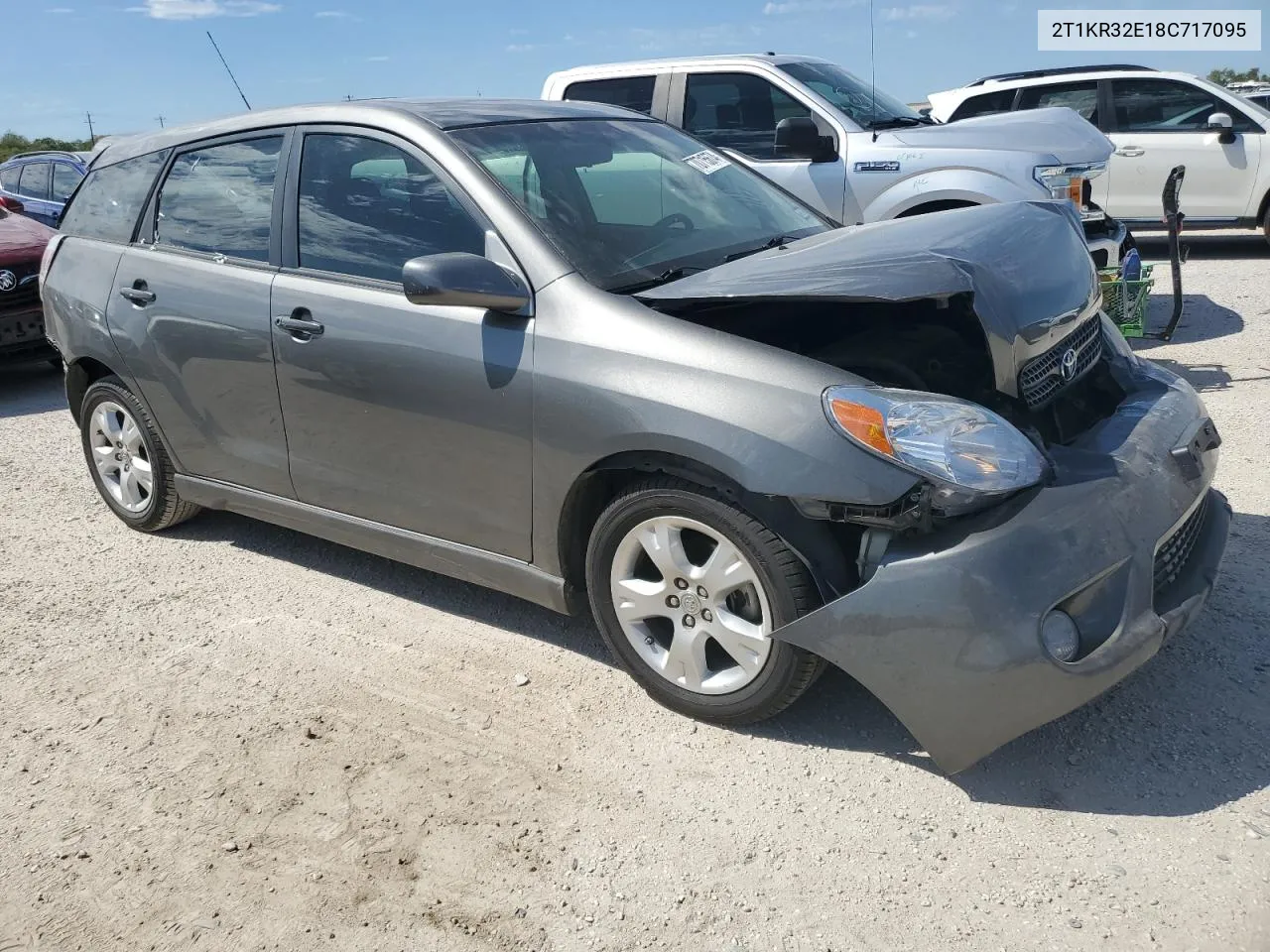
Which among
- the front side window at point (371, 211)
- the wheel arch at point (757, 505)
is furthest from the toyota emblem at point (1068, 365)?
the front side window at point (371, 211)

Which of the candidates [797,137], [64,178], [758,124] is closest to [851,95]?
[758,124]

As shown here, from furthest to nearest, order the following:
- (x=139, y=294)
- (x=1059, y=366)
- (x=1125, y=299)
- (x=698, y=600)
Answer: (x=1125, y=299), (x=139, y=294), (x=1059, y=366), (x=698, y=600)

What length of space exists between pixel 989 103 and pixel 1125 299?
5421mm

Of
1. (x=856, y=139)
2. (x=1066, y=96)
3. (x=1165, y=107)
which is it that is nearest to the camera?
(x=856, y=139)

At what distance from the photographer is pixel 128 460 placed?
16.9ft

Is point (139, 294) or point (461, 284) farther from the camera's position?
point (139, 294)

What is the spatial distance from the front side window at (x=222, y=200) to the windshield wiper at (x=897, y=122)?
5.05 meters

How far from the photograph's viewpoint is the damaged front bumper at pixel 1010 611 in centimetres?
271

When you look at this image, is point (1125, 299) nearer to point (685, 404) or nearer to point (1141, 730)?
point (1141, 730)

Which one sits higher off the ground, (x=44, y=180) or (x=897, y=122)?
(x=897, y=122)

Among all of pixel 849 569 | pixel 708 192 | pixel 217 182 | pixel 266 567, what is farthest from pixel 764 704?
pixel 217 182

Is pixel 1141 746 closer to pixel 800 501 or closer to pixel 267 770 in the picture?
pixel 800 501

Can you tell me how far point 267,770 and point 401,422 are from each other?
1.18 meters

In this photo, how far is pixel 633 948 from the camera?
8.21 feet
